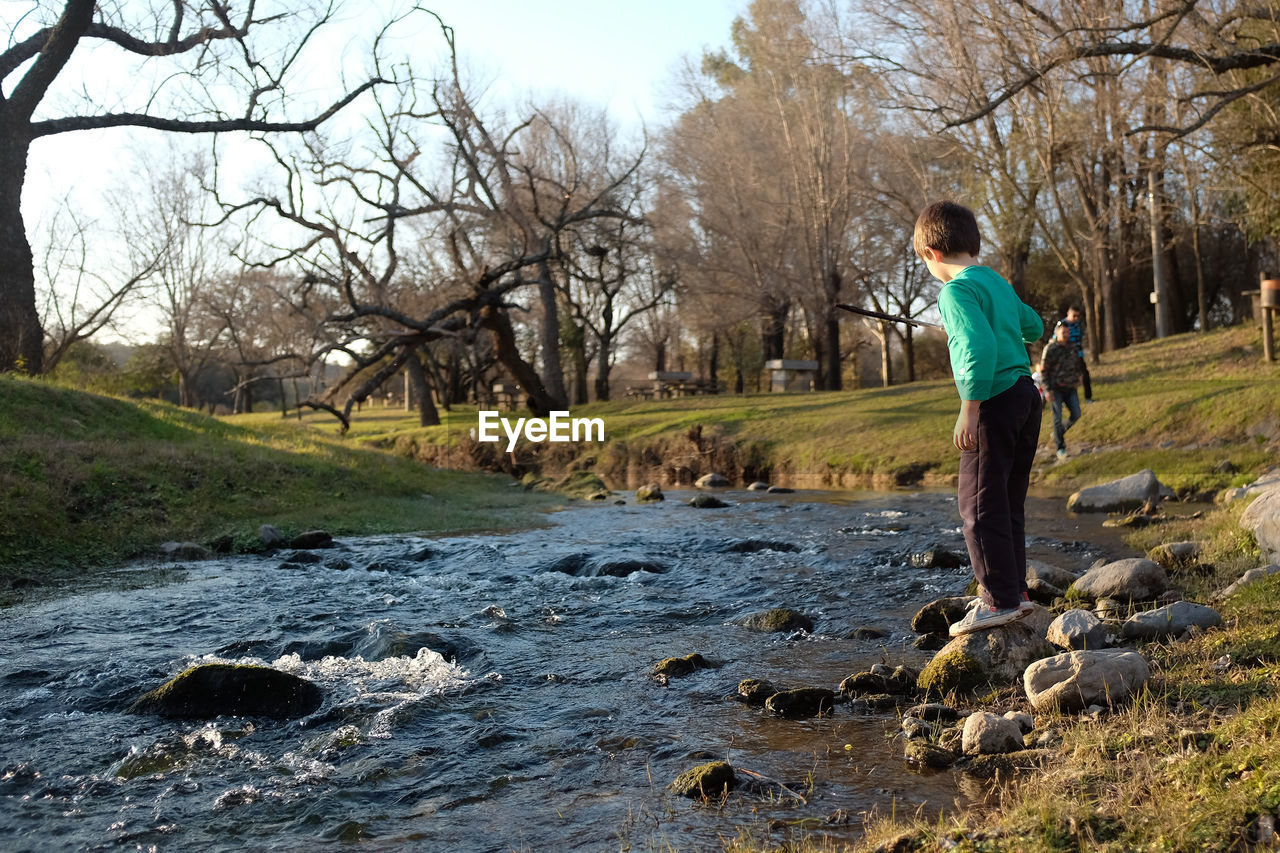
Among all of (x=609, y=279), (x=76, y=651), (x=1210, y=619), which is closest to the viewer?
(x=1210, y=619)

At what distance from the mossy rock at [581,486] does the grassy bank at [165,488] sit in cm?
100

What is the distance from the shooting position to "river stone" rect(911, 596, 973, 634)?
6.73 metres

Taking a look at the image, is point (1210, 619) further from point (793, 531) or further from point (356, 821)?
point (793, 531)

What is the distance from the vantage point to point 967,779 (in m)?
4.04

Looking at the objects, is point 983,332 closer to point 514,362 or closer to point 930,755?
point 930,755

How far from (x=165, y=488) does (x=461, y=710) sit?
9.00 m

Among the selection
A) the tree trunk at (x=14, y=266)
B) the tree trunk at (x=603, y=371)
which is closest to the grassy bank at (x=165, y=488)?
the tree trunk at (x=14, y=266)

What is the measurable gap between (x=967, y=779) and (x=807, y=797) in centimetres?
66

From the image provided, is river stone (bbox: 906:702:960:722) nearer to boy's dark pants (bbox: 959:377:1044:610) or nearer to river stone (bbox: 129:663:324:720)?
boy's dark pants (bbox: 959:377:1044:610)

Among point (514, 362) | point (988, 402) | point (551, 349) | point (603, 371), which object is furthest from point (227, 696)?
point (603, 371)

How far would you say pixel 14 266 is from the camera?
18375 millimetres

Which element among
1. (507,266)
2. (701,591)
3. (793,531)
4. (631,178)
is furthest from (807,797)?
(631,178)

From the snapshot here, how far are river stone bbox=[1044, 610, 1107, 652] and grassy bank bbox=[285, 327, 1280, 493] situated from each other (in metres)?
9.03

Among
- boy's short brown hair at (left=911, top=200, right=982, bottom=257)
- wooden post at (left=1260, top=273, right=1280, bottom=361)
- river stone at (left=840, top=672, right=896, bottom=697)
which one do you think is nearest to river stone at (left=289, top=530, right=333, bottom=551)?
river stone at (left=840, top=672, right=896, bottom=697)
